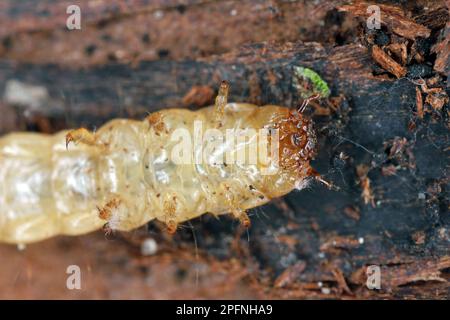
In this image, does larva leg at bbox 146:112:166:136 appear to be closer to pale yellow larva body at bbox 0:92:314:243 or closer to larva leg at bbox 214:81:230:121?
pale yellow larva body at bbox 0:92:314:243

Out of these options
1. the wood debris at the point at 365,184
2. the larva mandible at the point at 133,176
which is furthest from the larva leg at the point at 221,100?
the wood debris at the point at 365,184

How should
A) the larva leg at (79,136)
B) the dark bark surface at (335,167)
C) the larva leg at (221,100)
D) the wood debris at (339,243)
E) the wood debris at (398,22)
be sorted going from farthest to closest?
the wood debris at (339,243) → the larva leg at (79,136) → the dark bark surface at (335,167) → the larva leg at (221,100) → the wood debris at (398,22)

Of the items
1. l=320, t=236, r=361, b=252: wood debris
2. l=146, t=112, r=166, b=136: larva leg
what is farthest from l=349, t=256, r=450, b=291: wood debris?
l=146, t=112, r=166, b=136: larva leg

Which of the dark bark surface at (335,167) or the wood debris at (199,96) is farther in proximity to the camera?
the wood debris at (199,96)

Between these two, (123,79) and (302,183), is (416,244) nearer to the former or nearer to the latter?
(302,183)

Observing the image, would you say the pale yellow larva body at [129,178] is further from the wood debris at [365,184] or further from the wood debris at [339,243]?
the wood debris at [339,243]

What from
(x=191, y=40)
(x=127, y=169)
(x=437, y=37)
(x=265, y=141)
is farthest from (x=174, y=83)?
(x=437, y=37)
